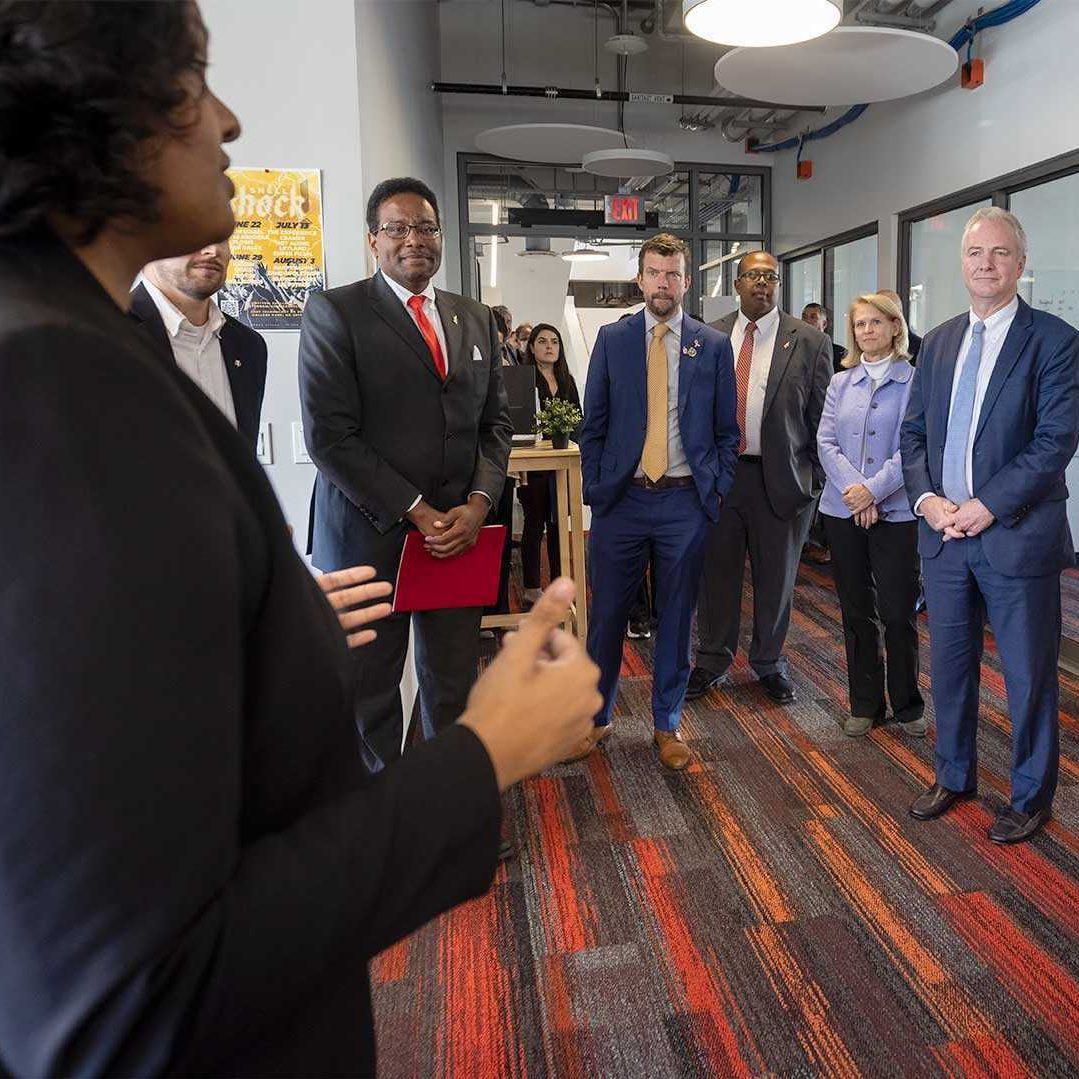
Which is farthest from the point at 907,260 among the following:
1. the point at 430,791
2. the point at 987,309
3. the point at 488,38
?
the point at 430,791

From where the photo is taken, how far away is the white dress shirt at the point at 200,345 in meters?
2.11

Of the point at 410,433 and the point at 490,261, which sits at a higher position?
the point at 490,261

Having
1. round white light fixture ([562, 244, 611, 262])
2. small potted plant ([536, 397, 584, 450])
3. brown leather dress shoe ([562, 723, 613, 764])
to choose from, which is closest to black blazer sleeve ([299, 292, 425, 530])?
brown leather dress shoe ([562, 723, 613, 764])

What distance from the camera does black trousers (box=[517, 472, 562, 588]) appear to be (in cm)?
497

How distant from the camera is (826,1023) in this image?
1784mm

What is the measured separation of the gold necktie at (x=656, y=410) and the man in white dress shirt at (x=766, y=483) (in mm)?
724

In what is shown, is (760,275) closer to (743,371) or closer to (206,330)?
(743,371)

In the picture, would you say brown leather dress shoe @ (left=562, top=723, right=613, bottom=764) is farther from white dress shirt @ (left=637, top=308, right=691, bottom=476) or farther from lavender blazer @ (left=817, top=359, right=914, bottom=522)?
lavender blazer @ (left=817, top=359, right=914, bottom=522)

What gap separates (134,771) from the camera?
1.37ft

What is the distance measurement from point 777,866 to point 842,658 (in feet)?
6.49

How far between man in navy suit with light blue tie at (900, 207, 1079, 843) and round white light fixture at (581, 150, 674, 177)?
177 inches

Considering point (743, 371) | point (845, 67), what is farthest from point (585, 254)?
point (743, 371)

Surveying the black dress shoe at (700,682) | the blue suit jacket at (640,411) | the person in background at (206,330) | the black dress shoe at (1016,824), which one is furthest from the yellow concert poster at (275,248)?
the black dress shoe at (1016,824)

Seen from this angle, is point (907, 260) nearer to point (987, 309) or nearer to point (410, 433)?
point (987, 309)
